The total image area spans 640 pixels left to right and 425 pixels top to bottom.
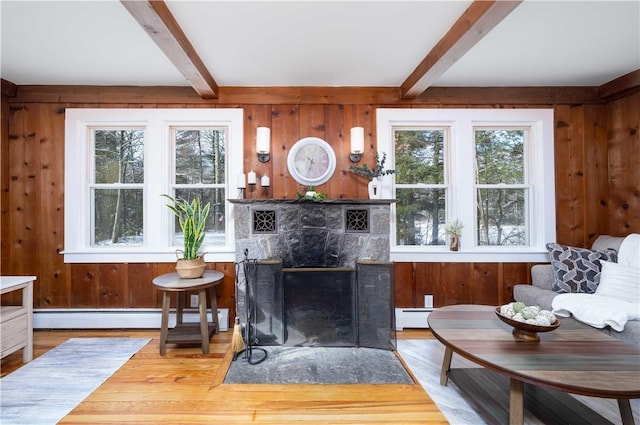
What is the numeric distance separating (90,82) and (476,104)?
3.87 metres

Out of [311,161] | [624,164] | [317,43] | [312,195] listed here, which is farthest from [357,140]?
[624,164]

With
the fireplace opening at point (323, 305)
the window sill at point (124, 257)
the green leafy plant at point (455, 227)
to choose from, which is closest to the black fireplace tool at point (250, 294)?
the fireplace opening at point (323, 305)

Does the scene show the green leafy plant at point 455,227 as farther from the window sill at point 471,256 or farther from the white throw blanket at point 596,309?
the white throw blanket at point 596,309

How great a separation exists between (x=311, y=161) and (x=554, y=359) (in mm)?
2320

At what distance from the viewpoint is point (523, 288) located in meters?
2.82

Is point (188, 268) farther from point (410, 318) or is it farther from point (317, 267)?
point (410, 318)

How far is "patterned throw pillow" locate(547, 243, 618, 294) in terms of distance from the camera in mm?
2533

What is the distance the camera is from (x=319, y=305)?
2615 millimetres

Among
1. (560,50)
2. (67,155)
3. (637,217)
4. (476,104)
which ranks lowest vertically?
(637,217)

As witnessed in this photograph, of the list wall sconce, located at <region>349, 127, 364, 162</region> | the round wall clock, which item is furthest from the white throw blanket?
the round wall clock

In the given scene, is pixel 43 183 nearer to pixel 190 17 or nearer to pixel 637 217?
pixel 190 17

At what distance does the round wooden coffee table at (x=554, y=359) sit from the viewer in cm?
131

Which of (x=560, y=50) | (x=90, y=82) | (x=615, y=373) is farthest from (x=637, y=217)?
Result: (x=90, y=82)

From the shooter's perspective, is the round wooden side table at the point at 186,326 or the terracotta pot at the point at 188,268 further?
the terracotta pot at the point at 188,268
